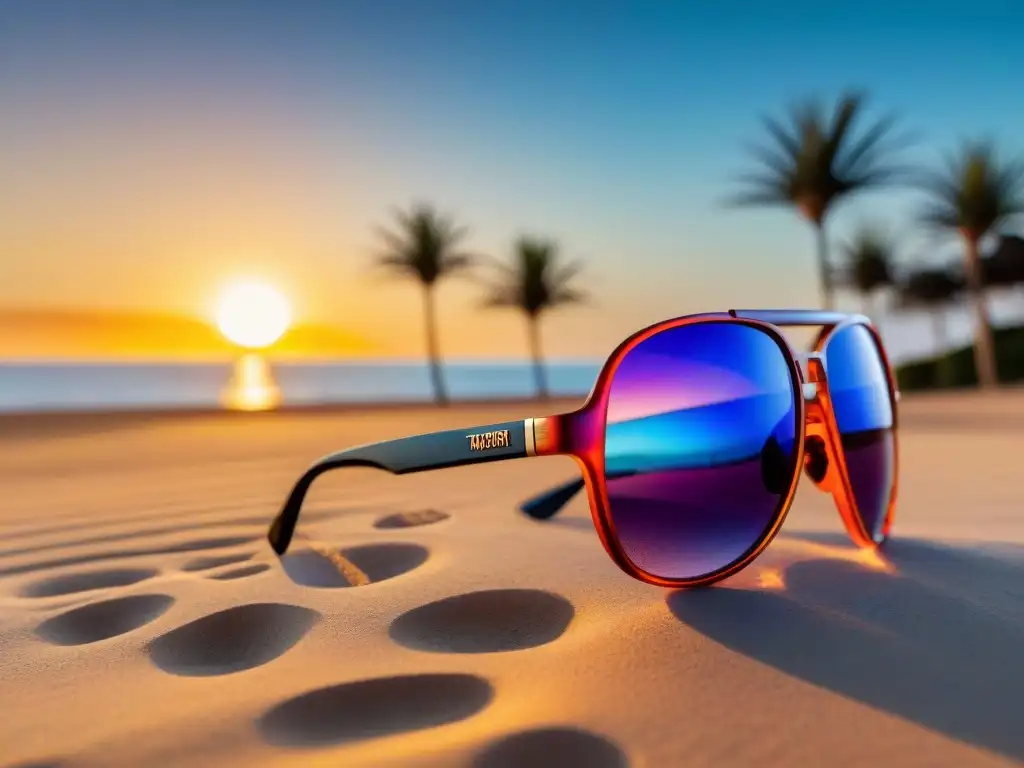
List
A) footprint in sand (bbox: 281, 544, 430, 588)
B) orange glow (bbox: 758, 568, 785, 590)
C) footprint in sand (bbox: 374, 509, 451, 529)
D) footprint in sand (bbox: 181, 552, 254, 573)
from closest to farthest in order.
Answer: orange glow (bbox: 758, 568, 785, 590)
footprint in sand (bbox: 281, 544, 430, 588)
footprint in sand (bbox: 181, 552, 254, 573)
footprint in sand (bbox: 374, 509, 451, 529)

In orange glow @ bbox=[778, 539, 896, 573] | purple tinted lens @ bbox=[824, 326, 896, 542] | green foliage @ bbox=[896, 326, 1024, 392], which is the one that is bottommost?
green foliage @ bbox=[896, 326, 1024, 392]

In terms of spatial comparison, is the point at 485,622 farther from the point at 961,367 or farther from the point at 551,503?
the point at 961,367

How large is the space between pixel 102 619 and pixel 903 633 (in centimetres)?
116

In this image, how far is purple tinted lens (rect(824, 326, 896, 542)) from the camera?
1.20m

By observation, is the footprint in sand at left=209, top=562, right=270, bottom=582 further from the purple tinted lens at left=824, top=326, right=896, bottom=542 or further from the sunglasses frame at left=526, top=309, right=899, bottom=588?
the purple tinted lens at left=824, top=326, right=896, bottom=542

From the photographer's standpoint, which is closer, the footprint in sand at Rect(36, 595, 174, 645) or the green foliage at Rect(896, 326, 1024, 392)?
the footprint in sand at Rect(36, 595, 174, 645)

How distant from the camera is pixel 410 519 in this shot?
66.7 inches

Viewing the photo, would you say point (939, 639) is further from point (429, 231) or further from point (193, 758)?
point (429, 231)

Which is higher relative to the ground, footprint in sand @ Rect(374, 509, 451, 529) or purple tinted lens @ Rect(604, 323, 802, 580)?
purple tinted lens @ Rect(604, 323, 802, 580)

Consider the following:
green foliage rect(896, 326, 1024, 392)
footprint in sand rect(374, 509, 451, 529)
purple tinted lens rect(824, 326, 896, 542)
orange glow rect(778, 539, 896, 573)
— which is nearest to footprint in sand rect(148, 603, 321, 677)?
footprint in sand rect(374, 509, 451, 529)

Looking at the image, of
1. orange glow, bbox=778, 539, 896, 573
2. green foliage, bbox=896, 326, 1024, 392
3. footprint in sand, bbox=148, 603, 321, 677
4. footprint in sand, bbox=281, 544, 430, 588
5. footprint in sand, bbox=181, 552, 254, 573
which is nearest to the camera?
footprint in sand, bbox=148, 603, 321, 677

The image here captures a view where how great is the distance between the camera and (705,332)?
3.49ft

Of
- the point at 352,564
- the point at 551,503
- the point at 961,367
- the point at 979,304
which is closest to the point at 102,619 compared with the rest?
the point at 352,564

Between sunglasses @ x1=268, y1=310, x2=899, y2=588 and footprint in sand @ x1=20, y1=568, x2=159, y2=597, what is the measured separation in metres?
0.42
